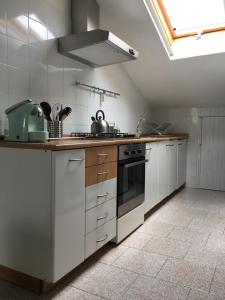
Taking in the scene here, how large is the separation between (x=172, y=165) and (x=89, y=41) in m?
2.03

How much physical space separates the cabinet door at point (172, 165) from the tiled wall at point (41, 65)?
3.26ft

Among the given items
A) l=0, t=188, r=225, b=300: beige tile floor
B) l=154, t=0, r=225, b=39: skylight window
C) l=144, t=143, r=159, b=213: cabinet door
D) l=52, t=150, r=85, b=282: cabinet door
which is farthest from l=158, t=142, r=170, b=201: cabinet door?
l=52, t=150, r=85, b=282: cabinet door

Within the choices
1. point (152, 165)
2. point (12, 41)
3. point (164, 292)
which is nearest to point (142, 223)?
point (152, 165)

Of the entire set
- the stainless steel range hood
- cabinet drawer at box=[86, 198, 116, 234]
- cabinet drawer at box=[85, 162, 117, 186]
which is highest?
the stainless steel range hood

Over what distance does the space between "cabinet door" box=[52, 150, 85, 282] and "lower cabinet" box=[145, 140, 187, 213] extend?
1.17 metres

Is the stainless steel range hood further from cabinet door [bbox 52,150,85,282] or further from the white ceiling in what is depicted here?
cabinet door [bbox 52,150,85,282]

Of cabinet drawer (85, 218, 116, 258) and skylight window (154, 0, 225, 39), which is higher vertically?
skylight window (154, 0, 225, 39)

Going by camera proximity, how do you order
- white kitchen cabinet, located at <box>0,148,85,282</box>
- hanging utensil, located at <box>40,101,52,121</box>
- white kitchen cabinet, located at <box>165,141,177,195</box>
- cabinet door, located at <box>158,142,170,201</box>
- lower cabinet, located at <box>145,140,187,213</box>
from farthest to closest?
white kitchen cabinet, located at <box>165,141,177,195</box>, cabinet door, located at <box>158,142,170,201</box>, lower cabinet, located at <box>145,140,187,213</box>, hanging utensil, located at <box>40,101,52,121</box>, white kitchen cabinet, located at <box>0,148,85,282</box>

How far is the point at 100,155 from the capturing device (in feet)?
5.76

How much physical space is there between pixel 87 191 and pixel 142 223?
1.12 meters

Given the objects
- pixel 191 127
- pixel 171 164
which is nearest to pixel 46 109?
pixel 171 164

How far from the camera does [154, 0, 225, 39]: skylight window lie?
2.70 metres

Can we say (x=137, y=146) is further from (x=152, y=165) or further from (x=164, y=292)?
(x=164, y=292)

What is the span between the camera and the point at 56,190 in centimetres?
137
